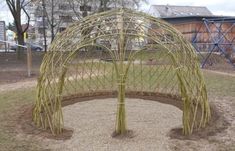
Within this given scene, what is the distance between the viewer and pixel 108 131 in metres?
6.35

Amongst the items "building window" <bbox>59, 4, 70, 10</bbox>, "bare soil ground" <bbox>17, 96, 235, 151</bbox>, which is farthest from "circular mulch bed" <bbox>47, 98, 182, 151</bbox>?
"building window" <bbox>59, 4, 70, 10</bbox>

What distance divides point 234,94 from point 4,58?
18.4 meters

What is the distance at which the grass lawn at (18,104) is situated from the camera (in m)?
5.73

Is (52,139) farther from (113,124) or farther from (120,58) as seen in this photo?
(120,58)

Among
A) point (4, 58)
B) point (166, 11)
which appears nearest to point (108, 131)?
point (4, 58)

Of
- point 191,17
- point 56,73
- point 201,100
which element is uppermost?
point 191,17

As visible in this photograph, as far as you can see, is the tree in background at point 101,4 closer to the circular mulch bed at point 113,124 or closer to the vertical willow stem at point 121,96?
the circular mulch bed at point 113,124

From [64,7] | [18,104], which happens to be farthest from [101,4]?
[18,104]

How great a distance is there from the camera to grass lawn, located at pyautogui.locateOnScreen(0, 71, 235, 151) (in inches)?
226

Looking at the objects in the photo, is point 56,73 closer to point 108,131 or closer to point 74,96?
point 108,131

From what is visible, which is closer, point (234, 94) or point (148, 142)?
point (148, 142)

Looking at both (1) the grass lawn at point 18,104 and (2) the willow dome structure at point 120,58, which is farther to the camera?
(2) the willow dome structure at point 120,58

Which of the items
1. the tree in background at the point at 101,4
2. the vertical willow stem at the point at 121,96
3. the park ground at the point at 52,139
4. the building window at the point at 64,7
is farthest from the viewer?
the building window at the point at 64,7

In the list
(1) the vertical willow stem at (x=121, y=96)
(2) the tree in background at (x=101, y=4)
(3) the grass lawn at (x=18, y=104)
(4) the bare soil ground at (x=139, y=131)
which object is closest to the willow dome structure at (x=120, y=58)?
(1) the vertical willow stem at (x=121, y=96)
